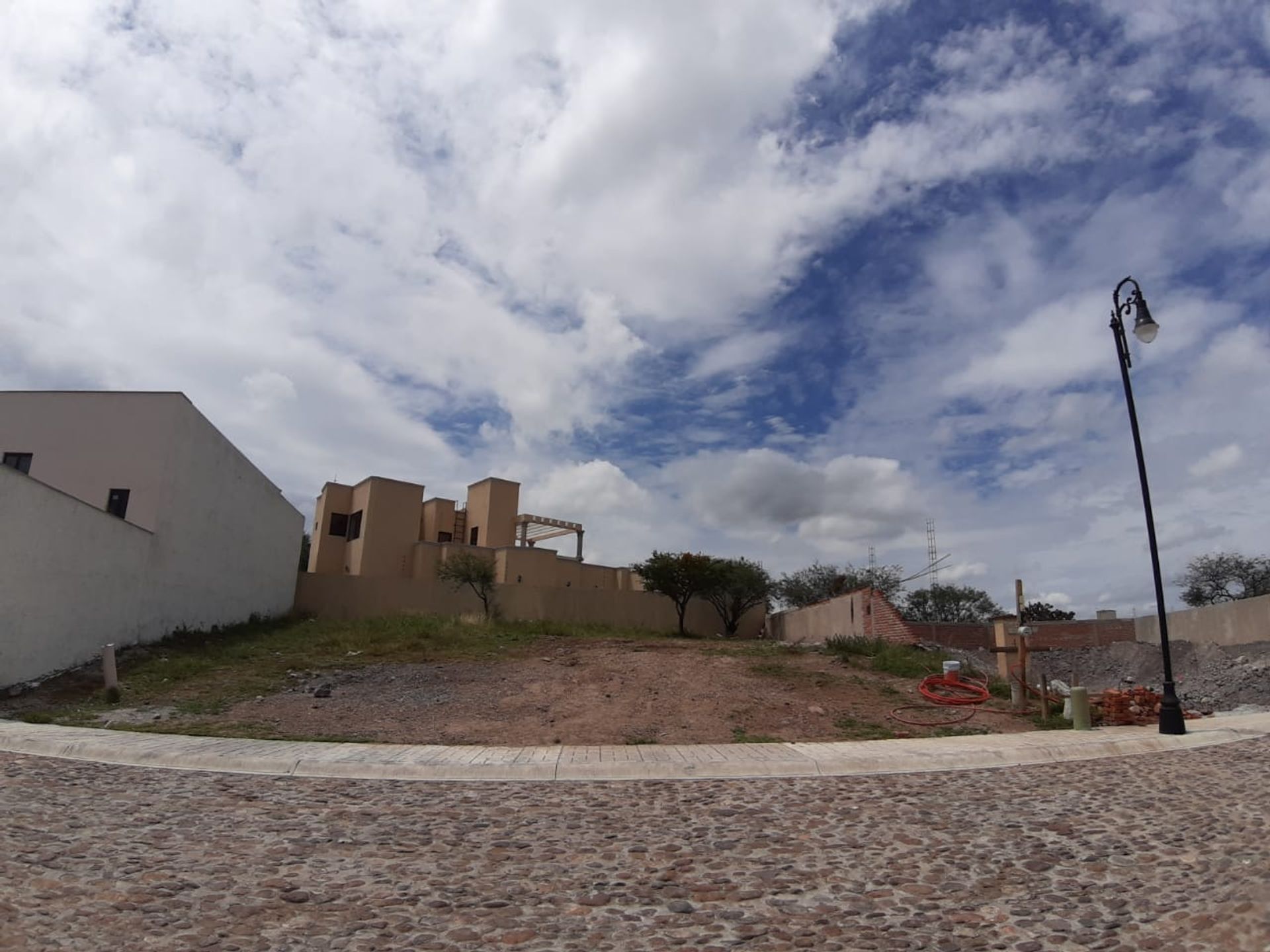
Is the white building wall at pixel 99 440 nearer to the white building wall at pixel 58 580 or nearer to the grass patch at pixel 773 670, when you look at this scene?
the white building wall at pixel 58 580

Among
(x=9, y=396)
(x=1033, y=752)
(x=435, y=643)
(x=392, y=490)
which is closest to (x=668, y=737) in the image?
(x=1033, y=752)

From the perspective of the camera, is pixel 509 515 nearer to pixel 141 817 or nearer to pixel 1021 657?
pixel 1021 657

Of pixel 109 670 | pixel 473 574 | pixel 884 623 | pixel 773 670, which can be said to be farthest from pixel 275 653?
pixel 884 623

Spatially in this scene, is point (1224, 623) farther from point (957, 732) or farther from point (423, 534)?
point (423, 534)

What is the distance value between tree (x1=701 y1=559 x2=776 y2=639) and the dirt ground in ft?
72.1

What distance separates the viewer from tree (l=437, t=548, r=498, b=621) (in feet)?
108

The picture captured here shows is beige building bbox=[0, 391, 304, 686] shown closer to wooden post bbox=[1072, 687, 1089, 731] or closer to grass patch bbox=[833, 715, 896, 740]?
grass patch bbox=[833, 715, 896, 740]

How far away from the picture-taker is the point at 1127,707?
1330 centimetres

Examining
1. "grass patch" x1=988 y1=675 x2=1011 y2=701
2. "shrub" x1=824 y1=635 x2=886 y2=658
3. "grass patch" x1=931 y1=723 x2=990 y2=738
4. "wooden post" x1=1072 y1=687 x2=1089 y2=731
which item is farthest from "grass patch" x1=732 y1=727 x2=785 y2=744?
"shrub" x1=824 y1=635 x2=886 y2=658

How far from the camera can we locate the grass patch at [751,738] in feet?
35.9

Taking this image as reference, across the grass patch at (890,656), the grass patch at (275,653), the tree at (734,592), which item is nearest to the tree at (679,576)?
the tree at (734,592)

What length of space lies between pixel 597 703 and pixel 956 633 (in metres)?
24.3

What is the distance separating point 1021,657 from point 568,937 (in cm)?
1146

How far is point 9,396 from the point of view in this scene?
72.7 feet
